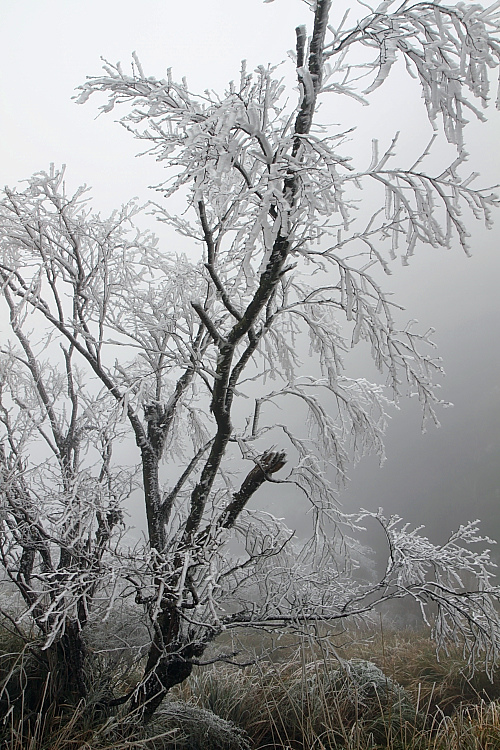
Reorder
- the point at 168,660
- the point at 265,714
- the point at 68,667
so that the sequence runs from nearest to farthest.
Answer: the point at 168,660
the point at 68,667
the point at 265,714

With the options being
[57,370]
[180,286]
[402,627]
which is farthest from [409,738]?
[402,627]

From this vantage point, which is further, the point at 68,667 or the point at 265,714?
the point at 265,714

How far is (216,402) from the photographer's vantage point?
9.12 ft

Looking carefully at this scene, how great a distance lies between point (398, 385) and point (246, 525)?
2.06 meters

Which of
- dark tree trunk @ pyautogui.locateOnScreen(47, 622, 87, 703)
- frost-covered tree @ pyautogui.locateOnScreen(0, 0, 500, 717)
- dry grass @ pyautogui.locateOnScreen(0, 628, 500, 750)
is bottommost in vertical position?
dry grass @ pyautogui.locateOnScreen(0, 628, 500, 750)

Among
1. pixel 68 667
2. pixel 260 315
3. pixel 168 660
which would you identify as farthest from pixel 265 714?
pixel 260 315

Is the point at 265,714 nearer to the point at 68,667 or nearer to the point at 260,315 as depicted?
the point at 68,667

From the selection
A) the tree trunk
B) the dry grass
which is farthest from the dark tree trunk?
the tree trunk

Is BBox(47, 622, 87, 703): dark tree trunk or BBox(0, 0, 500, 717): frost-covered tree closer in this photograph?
BBox(0, 0, 500, 717): frost-covered tree

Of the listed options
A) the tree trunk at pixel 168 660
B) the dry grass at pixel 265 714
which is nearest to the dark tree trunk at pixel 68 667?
the dry grass at pixel 265 714

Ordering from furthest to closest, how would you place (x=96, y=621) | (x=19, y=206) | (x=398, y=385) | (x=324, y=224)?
(x=96, y=621) < (x=19, y=206) < (x=398, y=385) < (x=324, y=224)

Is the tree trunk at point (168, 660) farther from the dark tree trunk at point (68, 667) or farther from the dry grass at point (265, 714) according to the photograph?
the dark tree trunk at point (68, 667)

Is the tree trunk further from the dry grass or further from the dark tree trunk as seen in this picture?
the dark tree trunk

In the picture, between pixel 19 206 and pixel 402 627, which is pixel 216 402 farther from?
pixel 402 627
